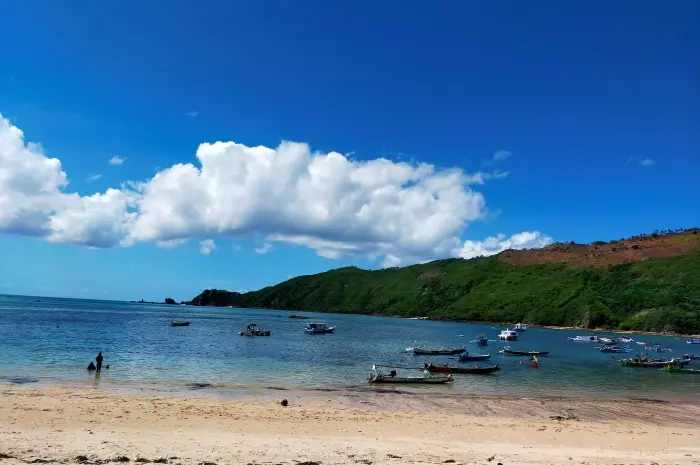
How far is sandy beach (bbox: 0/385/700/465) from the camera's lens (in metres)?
18.2

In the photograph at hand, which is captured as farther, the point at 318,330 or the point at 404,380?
the point at 318,330

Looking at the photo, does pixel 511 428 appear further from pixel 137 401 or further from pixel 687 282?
pixel 687 282

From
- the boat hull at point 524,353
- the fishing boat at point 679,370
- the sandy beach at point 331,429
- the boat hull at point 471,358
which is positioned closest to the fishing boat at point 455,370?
the boat hull at point 471,358

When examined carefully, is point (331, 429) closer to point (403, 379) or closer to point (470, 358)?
point (403, 379)

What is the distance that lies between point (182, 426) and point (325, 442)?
719 cm

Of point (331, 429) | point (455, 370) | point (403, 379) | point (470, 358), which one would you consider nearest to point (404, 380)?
point (403, 379)

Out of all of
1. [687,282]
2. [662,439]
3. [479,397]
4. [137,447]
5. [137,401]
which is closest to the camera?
[137,447]

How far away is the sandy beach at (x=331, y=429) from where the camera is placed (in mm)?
18188

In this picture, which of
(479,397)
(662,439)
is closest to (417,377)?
(479,397)

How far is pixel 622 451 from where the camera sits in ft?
→ 71.5

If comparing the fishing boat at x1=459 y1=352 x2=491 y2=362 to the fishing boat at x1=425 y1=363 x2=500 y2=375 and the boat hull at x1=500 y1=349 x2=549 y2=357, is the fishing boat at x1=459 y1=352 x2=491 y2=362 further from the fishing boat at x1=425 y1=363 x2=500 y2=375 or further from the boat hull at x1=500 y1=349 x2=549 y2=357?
the fishing boat at x1=425 y1=363 x2=500 y2=375

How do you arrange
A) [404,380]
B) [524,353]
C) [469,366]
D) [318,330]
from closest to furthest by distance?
[404,380] < [469,366] < [524,353] < [318,330]

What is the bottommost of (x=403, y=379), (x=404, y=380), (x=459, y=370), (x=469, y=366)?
(x=469, y=366)

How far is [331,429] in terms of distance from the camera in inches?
970
